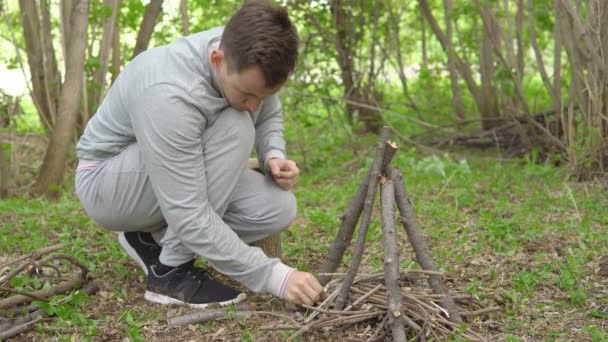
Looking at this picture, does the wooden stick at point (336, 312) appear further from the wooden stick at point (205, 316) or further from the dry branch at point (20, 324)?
the dry branch at point (20, 324)

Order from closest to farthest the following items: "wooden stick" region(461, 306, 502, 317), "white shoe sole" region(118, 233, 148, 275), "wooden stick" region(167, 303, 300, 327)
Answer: "wooden stick" region(461, 306, 502, 317), "wooden stick" region(167, 303, 300, 327), "white shoe sole" region(118, 233, 148, 275)

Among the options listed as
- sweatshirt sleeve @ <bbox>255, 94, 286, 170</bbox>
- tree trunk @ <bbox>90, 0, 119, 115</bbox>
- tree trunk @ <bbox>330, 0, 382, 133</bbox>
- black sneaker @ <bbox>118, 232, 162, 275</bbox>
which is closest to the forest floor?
black sneaker @ <bbox>118, 232, 162, 275</bbox>

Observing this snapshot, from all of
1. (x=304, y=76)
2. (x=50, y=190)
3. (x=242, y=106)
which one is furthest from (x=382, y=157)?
(x=304, y=76)

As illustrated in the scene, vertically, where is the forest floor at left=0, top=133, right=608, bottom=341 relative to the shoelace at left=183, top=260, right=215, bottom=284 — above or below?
below

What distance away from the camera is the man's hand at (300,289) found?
2.54 metres

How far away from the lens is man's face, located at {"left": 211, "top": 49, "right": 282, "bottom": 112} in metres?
2.46

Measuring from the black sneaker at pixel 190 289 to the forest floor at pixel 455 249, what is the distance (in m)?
0.06

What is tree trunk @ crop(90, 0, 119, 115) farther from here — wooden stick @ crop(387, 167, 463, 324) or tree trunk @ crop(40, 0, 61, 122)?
wooden stick @ crop(387, 167, 463, 324)

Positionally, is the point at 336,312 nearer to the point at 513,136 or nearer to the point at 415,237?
the point at 415,237

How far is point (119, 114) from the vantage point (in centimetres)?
285

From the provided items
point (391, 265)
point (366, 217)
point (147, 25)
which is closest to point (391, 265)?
point (391, 265)

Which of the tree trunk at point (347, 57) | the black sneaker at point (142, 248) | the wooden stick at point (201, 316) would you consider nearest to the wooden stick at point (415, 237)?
the wooden stick at point (201, 316)

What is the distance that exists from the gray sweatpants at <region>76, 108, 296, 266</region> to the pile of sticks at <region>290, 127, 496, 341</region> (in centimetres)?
44

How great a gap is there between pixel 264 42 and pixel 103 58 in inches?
130
